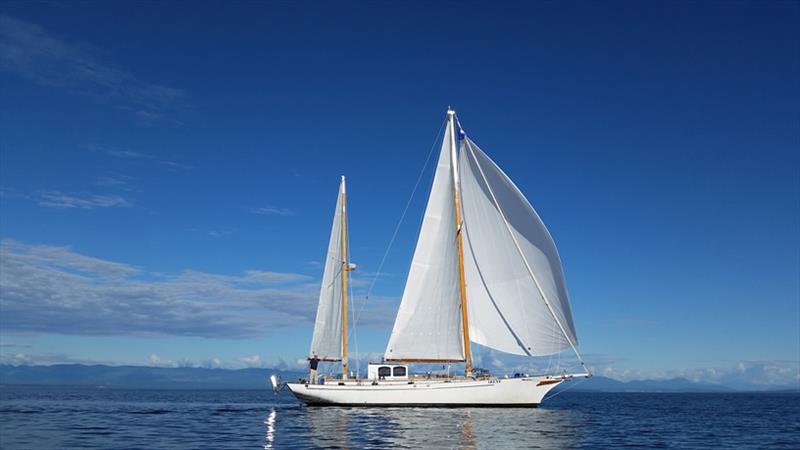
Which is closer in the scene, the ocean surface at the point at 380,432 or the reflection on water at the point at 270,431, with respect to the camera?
the reflection on water at the point at 270,431

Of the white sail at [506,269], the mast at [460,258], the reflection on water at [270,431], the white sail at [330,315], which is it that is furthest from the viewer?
the white sail at [330,315]

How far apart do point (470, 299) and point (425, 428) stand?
19.6 meters

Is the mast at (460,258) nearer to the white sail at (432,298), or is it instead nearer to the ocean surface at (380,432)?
the white sail at (432,298)

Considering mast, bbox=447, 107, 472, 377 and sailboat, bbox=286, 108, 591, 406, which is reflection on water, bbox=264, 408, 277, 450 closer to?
sailboat, bbox=286, 108, 591, 406

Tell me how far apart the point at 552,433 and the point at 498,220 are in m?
22.6

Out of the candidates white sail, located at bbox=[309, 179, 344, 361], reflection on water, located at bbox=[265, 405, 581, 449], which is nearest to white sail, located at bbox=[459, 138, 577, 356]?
reflection on water, located at bbox=[265, 405, 581, 449]

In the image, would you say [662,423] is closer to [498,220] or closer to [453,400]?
[453,400]

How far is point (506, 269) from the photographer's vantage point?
199 feet

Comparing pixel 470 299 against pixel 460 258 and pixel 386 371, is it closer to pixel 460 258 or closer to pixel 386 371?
pixel 460 258

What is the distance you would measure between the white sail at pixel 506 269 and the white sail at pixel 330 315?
12.5 metres

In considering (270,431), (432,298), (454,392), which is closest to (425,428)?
(270,431)

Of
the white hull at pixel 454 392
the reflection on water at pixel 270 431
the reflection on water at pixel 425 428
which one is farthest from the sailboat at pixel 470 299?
the reflection on water at pixel 270 431

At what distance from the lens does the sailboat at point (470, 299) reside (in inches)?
2302

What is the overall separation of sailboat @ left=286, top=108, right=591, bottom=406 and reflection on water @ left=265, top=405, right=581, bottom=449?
1.81 metres
